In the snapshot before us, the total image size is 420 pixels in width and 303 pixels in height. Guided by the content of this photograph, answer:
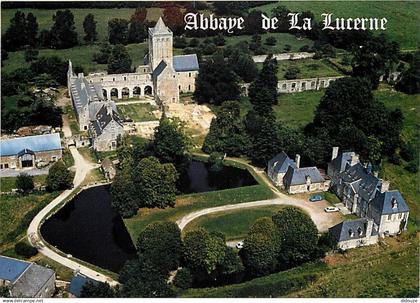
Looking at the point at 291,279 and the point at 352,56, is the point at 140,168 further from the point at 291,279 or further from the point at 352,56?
the point at 352,56

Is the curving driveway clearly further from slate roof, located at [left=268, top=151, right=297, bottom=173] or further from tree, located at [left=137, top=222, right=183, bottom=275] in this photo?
tree, located at [left=137, top=222, right=183, bottom=275]

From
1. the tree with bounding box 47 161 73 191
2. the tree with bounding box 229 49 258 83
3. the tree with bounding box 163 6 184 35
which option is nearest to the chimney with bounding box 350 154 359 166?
the tree with bounding box 47 161 73 191

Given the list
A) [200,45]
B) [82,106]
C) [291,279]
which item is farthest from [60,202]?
[200,45]

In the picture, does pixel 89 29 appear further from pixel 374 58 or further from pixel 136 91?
pixel 374 58

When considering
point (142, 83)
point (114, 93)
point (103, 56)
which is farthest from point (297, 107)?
point (103, 56)

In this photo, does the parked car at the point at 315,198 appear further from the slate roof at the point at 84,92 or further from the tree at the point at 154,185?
the slate roof at the point at 84,92

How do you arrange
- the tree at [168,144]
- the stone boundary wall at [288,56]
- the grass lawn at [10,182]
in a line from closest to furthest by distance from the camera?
1. the grass lawn at [10,182]
2. the tree at [168,144]
3. the stone boundary wall at [288,56]

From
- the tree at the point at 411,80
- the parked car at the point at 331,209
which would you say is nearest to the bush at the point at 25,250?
the parked car at the point at 331,209
